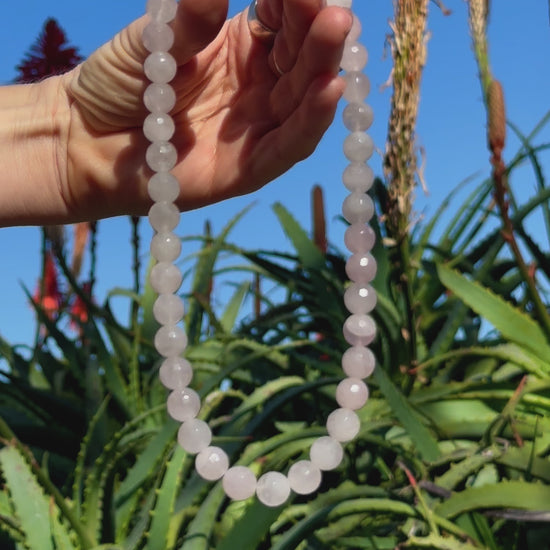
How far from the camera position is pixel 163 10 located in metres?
0.98

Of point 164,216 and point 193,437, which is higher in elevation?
point 164,216

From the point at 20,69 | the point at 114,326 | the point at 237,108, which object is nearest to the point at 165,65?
the point at 237,108

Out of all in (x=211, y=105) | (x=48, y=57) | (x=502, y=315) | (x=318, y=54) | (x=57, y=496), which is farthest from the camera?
(x=48, y=57)

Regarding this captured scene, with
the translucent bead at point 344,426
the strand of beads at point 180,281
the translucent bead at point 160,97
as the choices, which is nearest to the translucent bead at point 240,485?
the strand of beads at point 180,281

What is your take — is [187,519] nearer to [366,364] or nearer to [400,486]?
[400,486]

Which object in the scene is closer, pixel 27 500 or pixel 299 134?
pixel 299 134

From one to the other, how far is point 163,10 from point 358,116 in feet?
0.87

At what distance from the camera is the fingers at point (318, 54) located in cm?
88

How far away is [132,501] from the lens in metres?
1.43

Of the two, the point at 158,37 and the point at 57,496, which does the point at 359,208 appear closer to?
the point at 158,37

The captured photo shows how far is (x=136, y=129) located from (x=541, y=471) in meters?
0.74

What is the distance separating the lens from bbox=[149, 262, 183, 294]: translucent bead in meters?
1.04

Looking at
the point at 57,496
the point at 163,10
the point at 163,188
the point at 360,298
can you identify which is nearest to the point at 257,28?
the point at 163,10

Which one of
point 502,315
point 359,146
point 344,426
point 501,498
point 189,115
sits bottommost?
point 501,498
